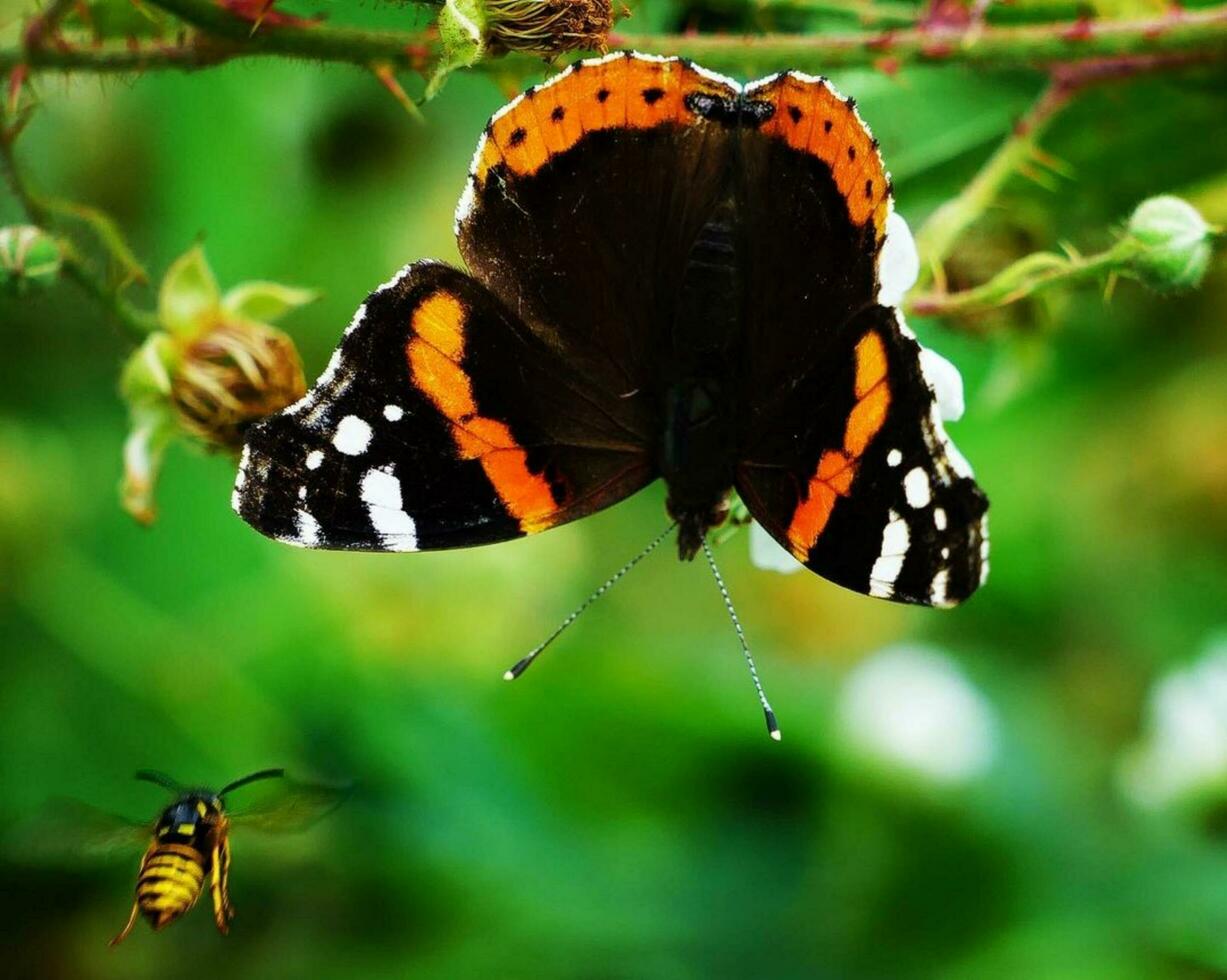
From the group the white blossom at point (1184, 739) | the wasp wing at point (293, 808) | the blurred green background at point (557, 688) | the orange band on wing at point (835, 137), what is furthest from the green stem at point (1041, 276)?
the white blossom at point (1184, 739)

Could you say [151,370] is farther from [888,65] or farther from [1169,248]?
[1169,248]

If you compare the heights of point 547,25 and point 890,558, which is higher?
point 547,25

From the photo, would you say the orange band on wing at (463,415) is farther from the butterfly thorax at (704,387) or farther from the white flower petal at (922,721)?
the white flower petal at (922,721)

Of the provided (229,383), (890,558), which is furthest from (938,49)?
(229,383)

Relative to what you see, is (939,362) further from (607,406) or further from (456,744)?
(456,744)

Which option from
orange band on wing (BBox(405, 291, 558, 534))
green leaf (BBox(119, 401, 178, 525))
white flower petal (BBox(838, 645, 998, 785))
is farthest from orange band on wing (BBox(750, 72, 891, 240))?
white flower petal (BBox(838, 645, 998, 785))
